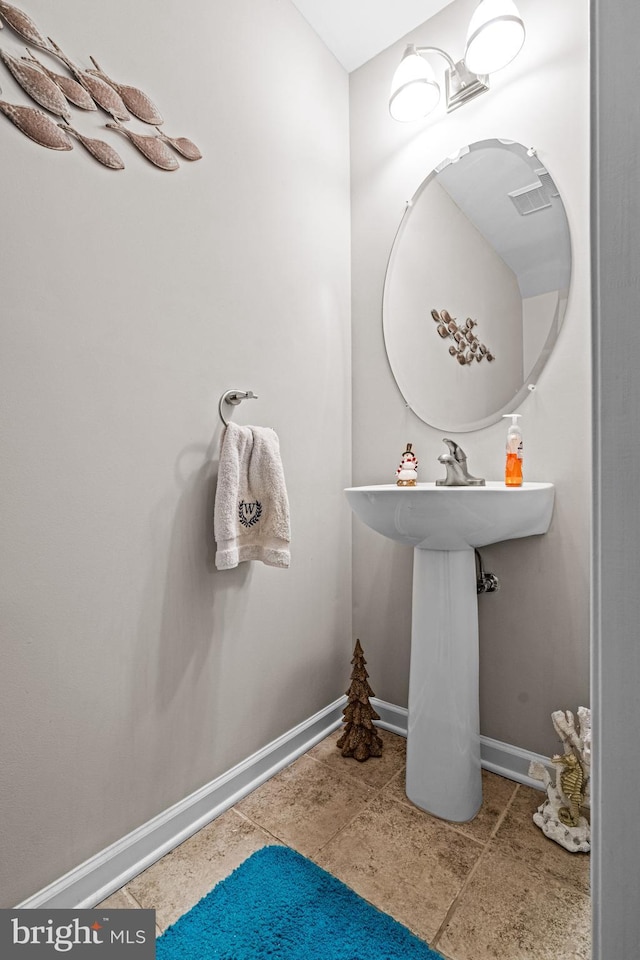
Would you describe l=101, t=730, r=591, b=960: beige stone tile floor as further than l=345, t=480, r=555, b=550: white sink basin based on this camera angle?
No

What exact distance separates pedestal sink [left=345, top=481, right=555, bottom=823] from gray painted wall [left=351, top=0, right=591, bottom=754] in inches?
6.7

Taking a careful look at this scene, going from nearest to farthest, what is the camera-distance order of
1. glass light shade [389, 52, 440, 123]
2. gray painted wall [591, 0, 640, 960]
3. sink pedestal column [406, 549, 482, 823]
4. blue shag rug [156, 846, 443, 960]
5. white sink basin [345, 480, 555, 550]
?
gray painted wall [591, 0, 640, 960]
blue shag rug [156, 846, 443, 960]
white sink basin [345, 480, 555, 550]
sink pedestal column [406, 549, 482, 823]
glass light shade [389, 52, 440, 123]

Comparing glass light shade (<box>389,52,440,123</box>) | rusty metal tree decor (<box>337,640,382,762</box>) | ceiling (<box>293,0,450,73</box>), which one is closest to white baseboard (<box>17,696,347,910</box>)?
rusty metal tree decor (<box>337,640,382,762</box>)

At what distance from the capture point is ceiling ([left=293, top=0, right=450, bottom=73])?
5.25ft

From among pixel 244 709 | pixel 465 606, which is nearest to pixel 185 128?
pixel 465 606

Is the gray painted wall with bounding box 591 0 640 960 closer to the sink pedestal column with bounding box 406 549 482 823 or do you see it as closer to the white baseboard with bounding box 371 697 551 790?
the sink pedestal column with bounding box 406 549 482 823

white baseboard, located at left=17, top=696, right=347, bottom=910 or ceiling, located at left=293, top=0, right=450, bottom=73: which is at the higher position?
ceiling, located at left=293, top=0, right=450, bottom=73

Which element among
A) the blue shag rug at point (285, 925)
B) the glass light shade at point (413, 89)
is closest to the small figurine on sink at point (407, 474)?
the blue shag rug at point (285, 925)

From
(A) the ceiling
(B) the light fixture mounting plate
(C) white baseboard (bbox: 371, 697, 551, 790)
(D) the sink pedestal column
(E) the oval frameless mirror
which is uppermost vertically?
(A) the ceiling

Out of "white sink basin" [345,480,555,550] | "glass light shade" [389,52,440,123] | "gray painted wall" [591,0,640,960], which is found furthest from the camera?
"glass light shade" [389,52,440,123]

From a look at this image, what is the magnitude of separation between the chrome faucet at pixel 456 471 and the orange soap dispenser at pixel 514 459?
86 mm

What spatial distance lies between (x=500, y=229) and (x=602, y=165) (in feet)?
4.21

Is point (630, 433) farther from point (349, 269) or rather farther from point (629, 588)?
point (349, 269)

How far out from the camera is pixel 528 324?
4.72 ft
